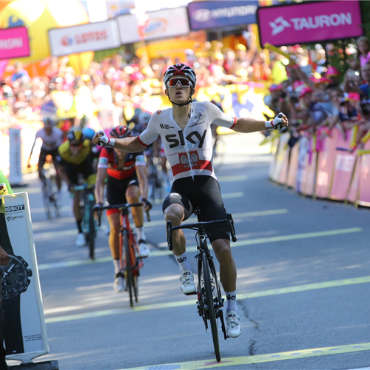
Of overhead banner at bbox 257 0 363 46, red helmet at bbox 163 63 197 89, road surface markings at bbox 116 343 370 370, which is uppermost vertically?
overhead banner at bbox 257 0 363 46

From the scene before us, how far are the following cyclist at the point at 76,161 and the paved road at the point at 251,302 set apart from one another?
1.19 m

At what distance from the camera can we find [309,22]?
13.0 meters

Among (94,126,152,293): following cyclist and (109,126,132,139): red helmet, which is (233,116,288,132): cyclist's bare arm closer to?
(94,126,152,293): following cyclist

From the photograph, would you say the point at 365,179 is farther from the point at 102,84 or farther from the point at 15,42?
the point at 15,42

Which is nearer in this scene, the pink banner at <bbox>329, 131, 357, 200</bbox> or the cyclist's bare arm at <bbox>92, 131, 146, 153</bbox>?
the cyclist's bare arm at <bbox>92, 131, 146, 153</bbox>

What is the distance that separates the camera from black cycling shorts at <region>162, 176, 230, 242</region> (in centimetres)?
549

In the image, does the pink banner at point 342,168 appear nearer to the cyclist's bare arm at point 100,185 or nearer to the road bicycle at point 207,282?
the cyclist's bare arm at point 100,185

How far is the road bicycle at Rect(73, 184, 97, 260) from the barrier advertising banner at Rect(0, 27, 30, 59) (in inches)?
761

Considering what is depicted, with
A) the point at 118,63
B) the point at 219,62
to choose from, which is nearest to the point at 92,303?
the point at 219,62

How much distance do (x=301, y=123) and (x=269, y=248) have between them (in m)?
4.84

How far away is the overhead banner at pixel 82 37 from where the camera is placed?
104 feet

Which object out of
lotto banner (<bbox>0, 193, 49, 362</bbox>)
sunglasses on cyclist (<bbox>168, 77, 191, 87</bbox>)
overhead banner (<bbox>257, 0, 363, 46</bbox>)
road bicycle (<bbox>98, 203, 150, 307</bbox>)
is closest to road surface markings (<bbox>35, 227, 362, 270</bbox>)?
road bicycle (<bbox>98, 203, 150, 307</bbox>)

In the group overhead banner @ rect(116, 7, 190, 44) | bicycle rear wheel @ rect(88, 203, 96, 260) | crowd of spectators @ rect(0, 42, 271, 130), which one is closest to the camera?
bicycle rear wheel @ rect(88, 203, 96, 260)

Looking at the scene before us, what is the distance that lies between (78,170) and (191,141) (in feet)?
19.1
